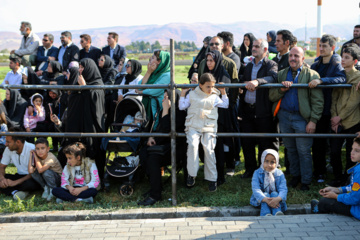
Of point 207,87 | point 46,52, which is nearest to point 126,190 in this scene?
point 207,87

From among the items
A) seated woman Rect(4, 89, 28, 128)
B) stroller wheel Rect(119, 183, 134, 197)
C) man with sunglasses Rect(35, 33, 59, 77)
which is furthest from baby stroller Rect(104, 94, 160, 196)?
man with sunglasses Rect(35, 33, 59, 77)

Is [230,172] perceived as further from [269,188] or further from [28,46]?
[28,46]

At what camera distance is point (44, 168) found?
17.5ft

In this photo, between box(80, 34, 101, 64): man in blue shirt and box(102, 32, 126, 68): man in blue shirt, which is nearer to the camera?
box(80, 34, 101, 64): man in blue shirt

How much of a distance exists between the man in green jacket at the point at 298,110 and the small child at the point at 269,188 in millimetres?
715

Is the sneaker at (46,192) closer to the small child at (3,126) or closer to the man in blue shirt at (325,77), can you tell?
the small child at (3,126)

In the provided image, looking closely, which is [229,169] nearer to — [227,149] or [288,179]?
[227,149]

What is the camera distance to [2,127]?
22.5 feet

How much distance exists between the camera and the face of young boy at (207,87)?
4.89 metres

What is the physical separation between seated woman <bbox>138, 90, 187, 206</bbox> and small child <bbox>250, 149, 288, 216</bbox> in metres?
1.20

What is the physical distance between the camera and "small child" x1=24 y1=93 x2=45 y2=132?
728 cm

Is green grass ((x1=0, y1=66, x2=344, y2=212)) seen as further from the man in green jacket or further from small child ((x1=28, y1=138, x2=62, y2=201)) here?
the man in green jacket

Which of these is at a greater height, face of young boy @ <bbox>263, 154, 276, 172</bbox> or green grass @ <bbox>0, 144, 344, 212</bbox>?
face of young boy @ <bbox>263, 154, 276, 172</bbox>

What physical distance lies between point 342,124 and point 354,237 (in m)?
1.76
